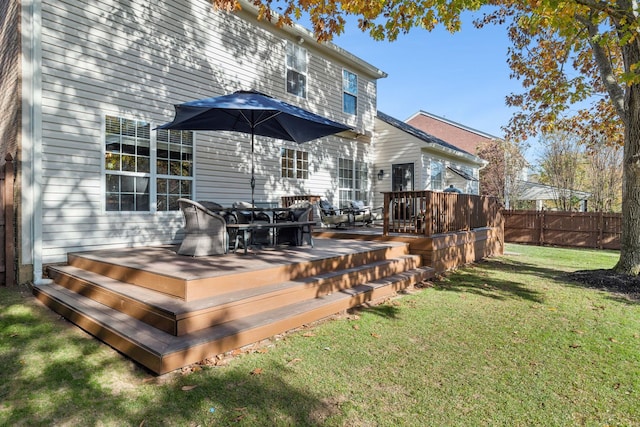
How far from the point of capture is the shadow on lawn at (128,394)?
2.26 m

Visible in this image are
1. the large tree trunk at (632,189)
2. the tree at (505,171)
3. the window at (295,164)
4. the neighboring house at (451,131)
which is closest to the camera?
the large tree trunk at (632,189)

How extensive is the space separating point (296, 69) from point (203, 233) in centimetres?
662

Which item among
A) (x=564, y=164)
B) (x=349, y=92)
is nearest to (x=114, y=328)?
(x=349, y=92)

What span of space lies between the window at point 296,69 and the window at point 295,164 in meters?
1.67

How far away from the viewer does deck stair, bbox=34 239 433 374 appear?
9.92 feet

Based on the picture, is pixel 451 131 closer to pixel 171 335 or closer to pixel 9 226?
pixel 9 226

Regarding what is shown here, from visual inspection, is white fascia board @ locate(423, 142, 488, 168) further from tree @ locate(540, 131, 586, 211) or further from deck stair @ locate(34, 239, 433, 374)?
deck stair @ locate(34, 239, 433, 374)

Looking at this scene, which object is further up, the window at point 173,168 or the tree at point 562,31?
the tree at point 562,31

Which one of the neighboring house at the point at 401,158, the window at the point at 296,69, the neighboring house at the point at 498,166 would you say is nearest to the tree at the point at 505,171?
the neighboring house at the point at 498,166

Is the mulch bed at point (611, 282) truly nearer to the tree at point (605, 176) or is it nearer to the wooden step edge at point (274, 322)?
the wooden step edge at point (274, 322)

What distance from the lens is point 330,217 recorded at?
30.0ft

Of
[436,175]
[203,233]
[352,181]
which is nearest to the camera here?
[203,233]

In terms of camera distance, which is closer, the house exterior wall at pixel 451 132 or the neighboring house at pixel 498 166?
the neighboring house at pixel 498 166

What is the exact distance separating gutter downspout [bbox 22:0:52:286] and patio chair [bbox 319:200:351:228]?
5757 mm
